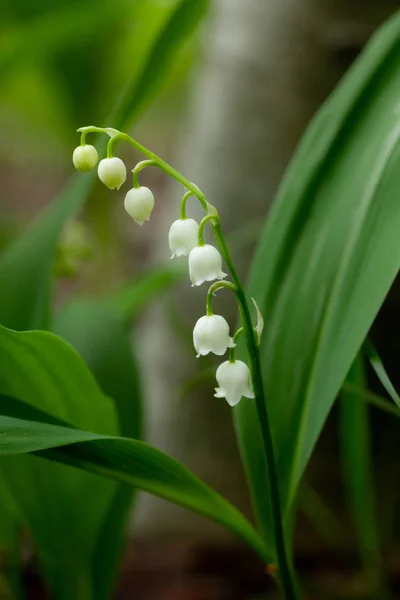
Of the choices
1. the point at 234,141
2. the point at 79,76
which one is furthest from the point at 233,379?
the point at 79,76

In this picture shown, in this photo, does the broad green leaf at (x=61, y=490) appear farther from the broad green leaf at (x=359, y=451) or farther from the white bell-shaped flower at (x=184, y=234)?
the broad green leaf at (x=359, y=451)

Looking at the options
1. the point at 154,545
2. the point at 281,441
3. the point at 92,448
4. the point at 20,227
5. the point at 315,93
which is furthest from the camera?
the point at 20,227

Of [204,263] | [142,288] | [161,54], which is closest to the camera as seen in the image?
[204,263]

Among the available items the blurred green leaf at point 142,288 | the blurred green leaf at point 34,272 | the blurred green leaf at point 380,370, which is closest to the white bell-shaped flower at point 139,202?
the blurred green leaf at point 380,370

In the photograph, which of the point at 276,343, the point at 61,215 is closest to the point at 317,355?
the point at 276,343

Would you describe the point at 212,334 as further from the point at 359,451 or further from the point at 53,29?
the point at 53,29

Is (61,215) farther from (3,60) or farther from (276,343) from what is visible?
(3,60)

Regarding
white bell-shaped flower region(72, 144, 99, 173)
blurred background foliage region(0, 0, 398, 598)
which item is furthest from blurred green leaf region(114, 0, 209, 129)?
white bell-shaped flower region(72, 144, 99, 173)
